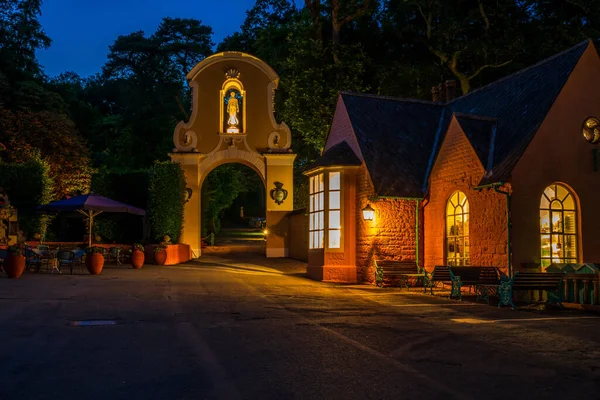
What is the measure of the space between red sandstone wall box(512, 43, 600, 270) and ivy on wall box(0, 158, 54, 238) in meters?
20.2

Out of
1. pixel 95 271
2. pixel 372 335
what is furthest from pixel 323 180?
pixel 372 335

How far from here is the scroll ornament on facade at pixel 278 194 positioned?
3134 cm

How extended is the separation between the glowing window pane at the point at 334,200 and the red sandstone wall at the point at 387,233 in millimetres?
959

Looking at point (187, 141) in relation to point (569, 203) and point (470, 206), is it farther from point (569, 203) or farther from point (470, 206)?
point (569, 203)

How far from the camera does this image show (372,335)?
9766mm

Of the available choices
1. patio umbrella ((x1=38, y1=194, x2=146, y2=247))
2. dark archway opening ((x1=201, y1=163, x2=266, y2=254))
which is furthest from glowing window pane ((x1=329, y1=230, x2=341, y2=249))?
dark archway opening ((x1=201, y1=163, x2=266, y2=254))

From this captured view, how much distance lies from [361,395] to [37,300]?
986 cm

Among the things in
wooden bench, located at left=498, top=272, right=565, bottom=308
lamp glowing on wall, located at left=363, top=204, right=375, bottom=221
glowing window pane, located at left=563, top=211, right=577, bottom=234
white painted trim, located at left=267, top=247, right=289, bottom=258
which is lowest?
wooden bench, located at left=498, top=272, right=565, bottom=308

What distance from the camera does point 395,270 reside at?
61.7 ft

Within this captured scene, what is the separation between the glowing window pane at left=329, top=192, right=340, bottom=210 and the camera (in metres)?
20.8

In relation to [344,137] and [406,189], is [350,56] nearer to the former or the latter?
[344,137]

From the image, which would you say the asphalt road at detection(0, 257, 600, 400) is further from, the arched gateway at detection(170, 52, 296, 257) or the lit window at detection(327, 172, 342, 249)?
the arched gateway at detection(170, 52, 296, 257)

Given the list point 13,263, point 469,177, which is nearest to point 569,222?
point 469,177

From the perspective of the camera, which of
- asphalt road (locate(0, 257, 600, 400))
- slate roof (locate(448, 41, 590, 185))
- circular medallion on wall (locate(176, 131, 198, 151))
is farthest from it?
circular medallion on wall (locate(176, 131, 198, 151))
